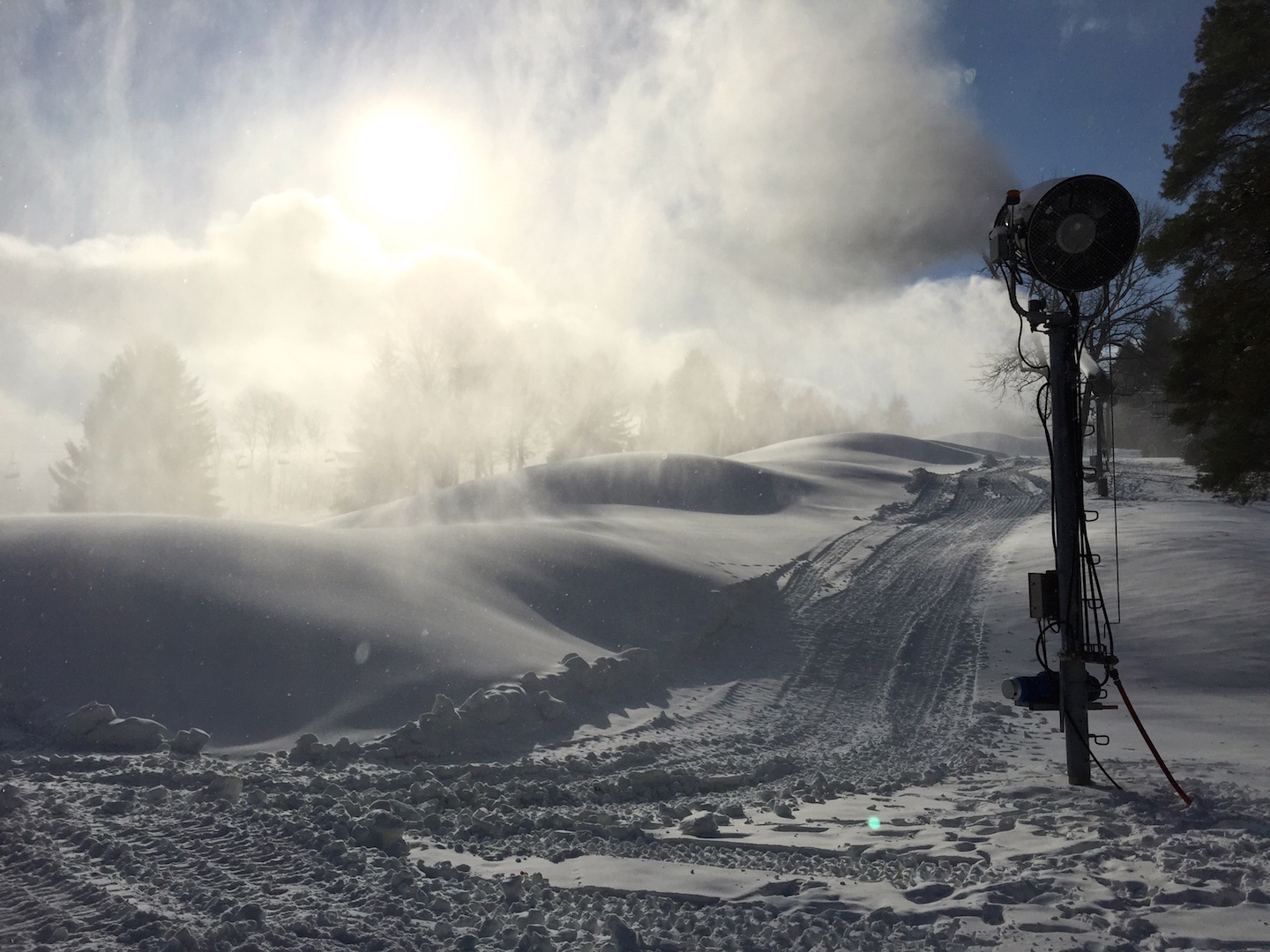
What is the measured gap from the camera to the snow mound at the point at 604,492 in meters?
21.0

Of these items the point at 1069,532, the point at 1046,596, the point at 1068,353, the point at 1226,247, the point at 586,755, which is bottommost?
the point at 586,755

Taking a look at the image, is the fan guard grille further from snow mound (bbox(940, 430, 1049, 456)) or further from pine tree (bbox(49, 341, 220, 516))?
snow mound (bbox(940, 430, 1049, 456))

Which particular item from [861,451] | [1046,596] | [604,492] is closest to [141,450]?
[604,492]

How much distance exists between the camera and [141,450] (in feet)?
127

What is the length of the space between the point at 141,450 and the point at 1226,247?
140 feet

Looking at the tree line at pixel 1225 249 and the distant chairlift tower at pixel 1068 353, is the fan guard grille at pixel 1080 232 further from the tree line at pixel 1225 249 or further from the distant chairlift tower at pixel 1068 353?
the tree line at pixel 1225 249

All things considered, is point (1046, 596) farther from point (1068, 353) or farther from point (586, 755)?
point (586, 755)

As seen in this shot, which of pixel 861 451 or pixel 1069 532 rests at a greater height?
pixel 861 451

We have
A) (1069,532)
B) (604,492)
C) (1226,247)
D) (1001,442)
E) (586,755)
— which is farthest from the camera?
(1001,442)

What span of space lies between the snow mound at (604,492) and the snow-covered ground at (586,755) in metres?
7.59

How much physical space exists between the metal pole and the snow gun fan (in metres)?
0.32

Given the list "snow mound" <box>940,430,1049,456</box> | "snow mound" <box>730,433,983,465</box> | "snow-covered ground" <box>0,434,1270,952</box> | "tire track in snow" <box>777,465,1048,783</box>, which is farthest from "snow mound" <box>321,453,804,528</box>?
"snow mound" <box>940,430,1049,456</box>

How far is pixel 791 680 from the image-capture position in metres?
9.58

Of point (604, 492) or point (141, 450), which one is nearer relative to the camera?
point (604, 492)
